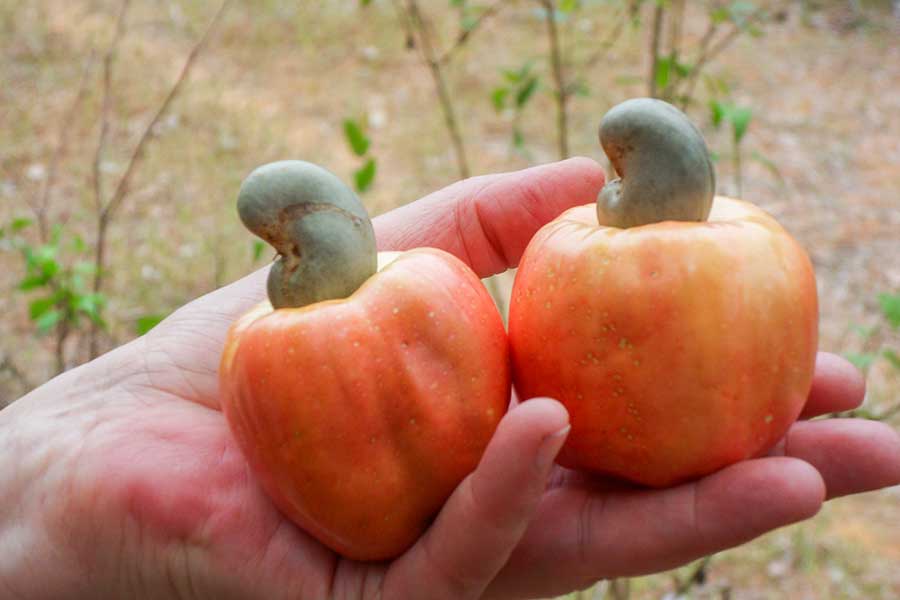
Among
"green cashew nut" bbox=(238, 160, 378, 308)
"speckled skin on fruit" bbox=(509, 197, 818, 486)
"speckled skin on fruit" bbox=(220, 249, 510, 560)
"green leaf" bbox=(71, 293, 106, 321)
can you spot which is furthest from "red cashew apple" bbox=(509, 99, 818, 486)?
"green leaf" bbox=(71, 293, 106, 321)

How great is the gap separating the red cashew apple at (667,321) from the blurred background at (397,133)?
1111mm

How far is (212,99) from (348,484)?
11.9 feet

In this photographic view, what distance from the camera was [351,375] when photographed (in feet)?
3.33

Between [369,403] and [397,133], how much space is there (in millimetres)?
3299

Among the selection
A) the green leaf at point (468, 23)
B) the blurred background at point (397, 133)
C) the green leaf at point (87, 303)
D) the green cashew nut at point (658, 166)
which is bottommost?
the blurred background at point (397, 133)

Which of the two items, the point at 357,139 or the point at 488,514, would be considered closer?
the point at 488,514

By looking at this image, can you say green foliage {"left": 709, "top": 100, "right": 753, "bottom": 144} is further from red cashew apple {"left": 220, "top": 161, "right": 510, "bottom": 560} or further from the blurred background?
red cashew apple {"left": 220, "top": 161, "right": 510, "bottom": 560}

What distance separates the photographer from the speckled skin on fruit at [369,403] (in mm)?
1016

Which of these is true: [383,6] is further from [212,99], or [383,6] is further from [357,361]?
[357,361]

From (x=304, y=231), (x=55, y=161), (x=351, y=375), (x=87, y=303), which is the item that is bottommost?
(x=87, y=303)

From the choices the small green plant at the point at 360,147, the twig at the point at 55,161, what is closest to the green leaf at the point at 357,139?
the small green plant at the point at 360,147

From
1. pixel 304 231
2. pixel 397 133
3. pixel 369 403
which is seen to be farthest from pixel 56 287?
pixel 397 133

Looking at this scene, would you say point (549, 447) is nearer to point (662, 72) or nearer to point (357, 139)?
point (357, 139)

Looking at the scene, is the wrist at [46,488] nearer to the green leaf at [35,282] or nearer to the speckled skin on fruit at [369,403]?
the speckled skin on fruit at [369,403]
